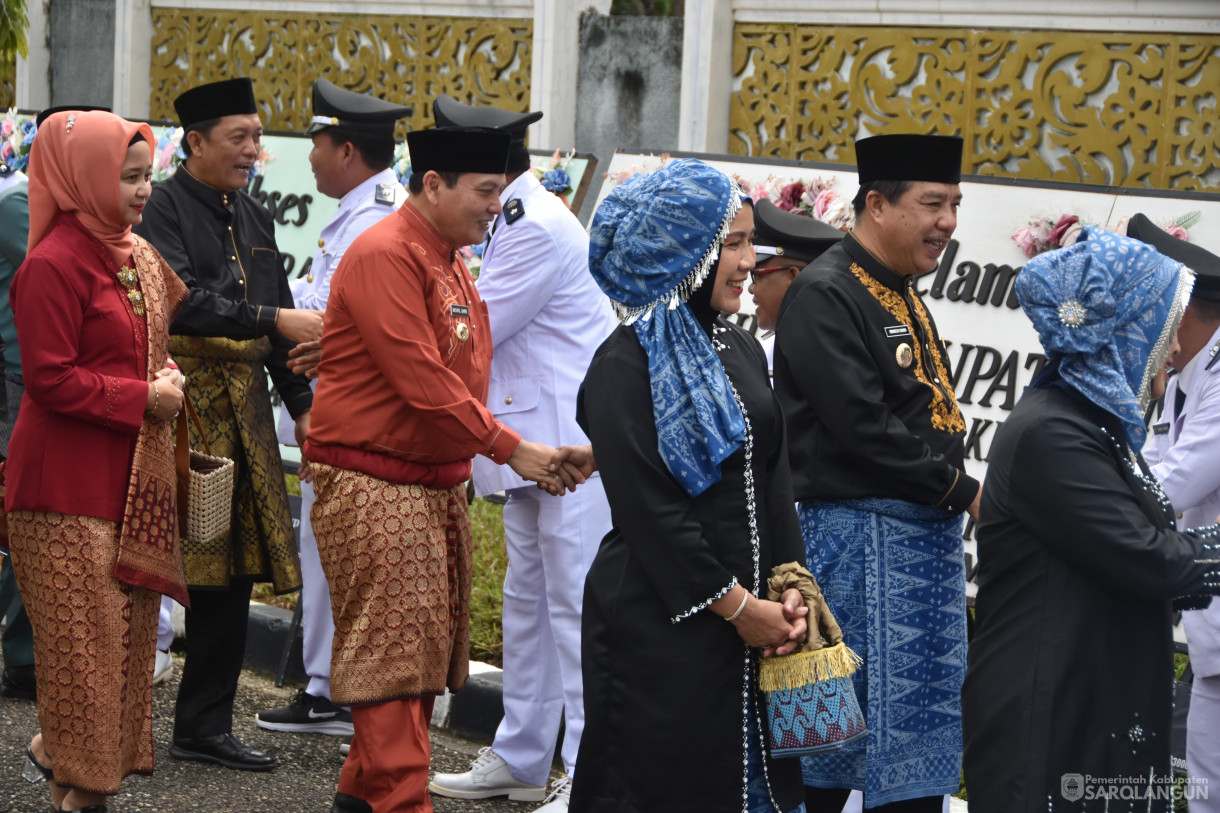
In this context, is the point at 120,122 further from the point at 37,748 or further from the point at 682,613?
the point at 682,613

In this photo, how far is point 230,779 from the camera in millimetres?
4875

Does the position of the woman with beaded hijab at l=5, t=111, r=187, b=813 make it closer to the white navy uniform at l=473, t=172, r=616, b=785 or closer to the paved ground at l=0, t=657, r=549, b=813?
the paved ground at l=0, t=657, r=549, b=813

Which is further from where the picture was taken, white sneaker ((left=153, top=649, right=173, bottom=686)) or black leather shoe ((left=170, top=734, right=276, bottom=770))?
white sneaker ((left=153, top=649, right=173, bottom=686))

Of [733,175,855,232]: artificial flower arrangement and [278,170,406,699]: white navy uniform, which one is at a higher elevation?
[733,175,855,232]: artificial flower arrangement

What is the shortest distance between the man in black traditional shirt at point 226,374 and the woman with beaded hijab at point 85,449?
2.32 feet

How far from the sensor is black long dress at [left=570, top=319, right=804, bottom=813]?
306 cm

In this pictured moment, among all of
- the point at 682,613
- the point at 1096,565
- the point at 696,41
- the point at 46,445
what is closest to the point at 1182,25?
the point at 696,41

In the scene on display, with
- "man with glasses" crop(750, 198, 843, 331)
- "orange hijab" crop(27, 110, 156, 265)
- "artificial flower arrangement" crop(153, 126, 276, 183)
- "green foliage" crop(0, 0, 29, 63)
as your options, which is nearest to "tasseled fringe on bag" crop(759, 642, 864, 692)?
"man with glasses" crop(750, 198, 843, 331)

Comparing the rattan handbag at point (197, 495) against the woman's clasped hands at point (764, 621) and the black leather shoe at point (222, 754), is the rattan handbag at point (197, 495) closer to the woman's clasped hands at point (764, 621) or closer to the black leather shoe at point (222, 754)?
the black leather shoe at point (222, 754)

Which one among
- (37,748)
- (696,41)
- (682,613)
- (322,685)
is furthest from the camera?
(696,41)

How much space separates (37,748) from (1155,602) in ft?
10.1

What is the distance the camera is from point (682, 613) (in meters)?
3.04

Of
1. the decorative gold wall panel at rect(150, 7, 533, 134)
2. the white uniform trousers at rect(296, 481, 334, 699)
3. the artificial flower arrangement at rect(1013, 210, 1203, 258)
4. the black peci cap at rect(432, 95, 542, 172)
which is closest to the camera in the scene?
the black peci cap at rect(432, 95, 542, 172)

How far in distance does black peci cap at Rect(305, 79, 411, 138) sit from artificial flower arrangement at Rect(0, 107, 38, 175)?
363 centimetres
